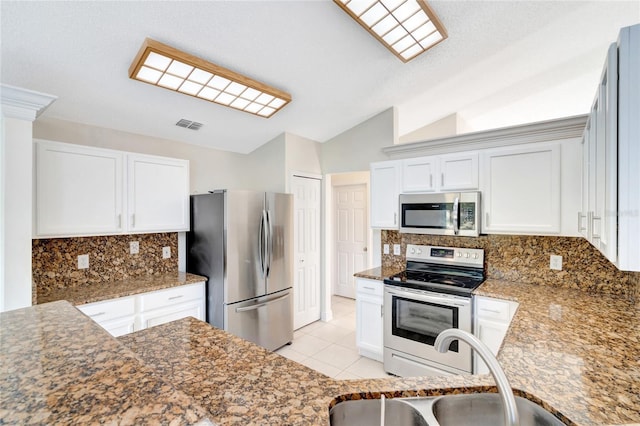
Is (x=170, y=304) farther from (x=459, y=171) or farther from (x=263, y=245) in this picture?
(x=459, y=171)

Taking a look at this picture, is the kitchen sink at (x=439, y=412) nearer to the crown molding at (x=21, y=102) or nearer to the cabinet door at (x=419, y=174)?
the cabinet door at (x=419, y=174)

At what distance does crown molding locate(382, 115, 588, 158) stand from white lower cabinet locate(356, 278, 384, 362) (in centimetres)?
147

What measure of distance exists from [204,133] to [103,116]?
3.05ft

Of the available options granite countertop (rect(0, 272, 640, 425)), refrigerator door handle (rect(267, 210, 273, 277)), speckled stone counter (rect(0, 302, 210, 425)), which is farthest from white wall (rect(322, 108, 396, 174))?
speckled stone counter (rect(0, 302, 210, 425))

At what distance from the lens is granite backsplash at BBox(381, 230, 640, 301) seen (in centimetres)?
239

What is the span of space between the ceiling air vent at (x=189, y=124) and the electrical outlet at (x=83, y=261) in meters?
1.51

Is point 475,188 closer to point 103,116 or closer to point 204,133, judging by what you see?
point 204,133

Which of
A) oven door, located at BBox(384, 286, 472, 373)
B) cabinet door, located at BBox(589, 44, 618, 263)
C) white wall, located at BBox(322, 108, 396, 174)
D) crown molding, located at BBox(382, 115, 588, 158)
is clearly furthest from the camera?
white wall, located at BBox(322, 108, 396, 174)

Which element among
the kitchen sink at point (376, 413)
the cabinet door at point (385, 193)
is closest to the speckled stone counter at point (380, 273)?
the cabinet door at point (385, 193)

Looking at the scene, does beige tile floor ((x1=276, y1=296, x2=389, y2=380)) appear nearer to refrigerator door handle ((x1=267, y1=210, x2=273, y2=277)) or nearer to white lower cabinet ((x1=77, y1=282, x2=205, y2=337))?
refrigerator door handle ((x1=267, y1=210, x2=273, y2=277))

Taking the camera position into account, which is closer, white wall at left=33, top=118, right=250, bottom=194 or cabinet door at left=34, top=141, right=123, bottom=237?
cabinet door at left=34, top=141, right=123, bottom=237

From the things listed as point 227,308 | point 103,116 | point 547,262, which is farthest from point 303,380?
point 103,116

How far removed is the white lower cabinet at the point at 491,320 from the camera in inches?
91.4

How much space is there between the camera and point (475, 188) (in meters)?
2.76
